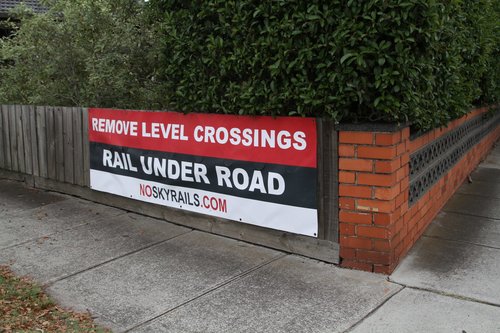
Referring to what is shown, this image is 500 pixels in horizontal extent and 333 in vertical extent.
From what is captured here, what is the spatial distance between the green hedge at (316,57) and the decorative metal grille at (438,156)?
0.38 metres

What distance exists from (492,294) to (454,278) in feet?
1.15

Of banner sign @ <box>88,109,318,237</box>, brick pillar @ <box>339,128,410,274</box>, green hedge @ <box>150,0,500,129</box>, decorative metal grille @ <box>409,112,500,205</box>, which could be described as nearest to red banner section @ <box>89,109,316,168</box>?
banner sign @ <box>88,109,318,237</box>

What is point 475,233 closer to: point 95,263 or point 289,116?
point 289,116

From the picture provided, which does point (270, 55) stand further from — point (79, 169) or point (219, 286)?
point (79, 169)

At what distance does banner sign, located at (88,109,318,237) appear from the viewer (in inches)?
179

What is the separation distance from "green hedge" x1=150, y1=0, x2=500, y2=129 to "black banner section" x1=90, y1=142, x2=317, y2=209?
21.1 inches

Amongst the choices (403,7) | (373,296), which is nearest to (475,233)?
(373,296)

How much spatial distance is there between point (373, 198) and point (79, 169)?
13.6ft

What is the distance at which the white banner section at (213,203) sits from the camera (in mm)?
4594

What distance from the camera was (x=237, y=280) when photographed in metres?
4.16

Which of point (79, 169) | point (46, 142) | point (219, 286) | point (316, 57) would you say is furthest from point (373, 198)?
point (46, 142)

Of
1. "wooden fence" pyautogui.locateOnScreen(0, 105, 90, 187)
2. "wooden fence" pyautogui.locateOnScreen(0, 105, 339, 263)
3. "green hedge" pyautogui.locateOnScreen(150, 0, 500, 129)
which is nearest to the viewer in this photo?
"green hedge" pyautogui.locateOnScreen(150, 0, 500, 129)

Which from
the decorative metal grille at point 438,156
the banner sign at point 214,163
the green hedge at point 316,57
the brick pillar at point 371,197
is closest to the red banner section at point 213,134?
the banner sign at point 214,163

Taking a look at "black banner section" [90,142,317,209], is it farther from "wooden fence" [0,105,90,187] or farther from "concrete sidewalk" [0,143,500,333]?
"concrete sidewalk" [0,143,500,333]
